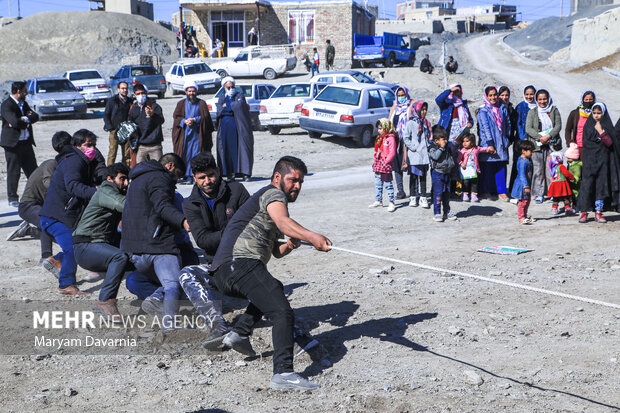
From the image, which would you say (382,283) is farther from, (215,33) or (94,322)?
(215,33)

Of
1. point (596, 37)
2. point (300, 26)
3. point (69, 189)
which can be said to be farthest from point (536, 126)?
point (300, 26)

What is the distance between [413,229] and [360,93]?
8.77 meters

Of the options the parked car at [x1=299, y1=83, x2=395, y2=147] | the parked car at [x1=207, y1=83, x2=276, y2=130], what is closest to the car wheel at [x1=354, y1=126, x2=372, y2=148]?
the parked car at [x1=299, y1=83, x2=395, y2=147]

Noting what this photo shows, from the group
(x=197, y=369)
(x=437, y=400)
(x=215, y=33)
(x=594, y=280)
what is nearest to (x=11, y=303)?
(x=197, y=369)

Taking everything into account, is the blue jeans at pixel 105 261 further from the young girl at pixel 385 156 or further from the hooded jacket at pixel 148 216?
the young girl at pixel 385 156

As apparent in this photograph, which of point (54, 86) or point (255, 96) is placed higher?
point (54, 86)

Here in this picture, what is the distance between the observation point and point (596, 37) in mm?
39281

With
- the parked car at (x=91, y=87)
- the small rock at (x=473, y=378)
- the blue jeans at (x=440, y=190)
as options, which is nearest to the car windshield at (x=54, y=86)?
the parked car at (x=91, y=87)

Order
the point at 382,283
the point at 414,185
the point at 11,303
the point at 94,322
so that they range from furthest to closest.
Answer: the point at 414,185
the point at 382,283
the point at 11,303
the point at 94,322

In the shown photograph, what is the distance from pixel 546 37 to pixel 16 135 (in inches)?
2054

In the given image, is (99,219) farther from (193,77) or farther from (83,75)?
(193,77)

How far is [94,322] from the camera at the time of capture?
20.3 ft

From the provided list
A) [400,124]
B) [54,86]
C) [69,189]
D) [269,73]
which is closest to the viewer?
[69,189]

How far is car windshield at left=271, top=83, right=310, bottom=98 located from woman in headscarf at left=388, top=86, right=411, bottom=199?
850 centimetres
